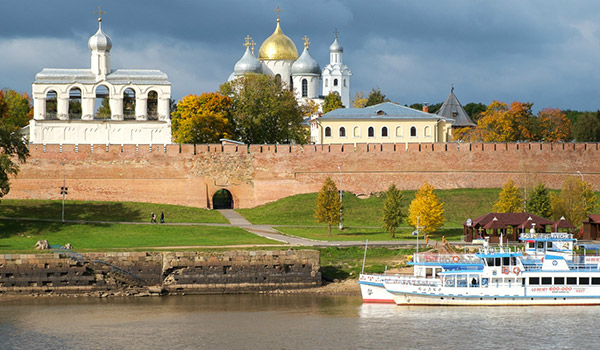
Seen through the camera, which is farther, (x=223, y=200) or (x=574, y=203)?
(x=223, y=200)

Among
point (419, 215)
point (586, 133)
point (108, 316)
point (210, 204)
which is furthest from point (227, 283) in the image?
point (586, 133)

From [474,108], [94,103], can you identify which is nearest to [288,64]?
[474,108]

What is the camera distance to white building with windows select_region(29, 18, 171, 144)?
77438mm

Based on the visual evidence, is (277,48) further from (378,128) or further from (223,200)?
(223,200)

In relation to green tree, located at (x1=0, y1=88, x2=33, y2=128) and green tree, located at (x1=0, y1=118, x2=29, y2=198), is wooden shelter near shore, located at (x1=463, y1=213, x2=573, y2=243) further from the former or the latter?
green tree, located at (x1=0, y1=88, x2=33, y2=128)

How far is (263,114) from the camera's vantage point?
81938mm

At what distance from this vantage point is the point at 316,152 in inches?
2854

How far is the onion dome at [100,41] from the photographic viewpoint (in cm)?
8006

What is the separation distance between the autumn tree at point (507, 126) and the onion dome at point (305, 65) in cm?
2729

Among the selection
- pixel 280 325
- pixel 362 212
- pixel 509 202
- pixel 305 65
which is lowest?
pixel 280 325

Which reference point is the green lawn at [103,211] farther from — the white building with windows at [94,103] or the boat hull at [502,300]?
the boat hull at [502,300]

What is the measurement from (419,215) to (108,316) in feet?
65.4

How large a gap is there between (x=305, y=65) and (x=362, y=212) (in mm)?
54113

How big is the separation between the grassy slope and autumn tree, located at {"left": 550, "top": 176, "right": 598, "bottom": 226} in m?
5.21
